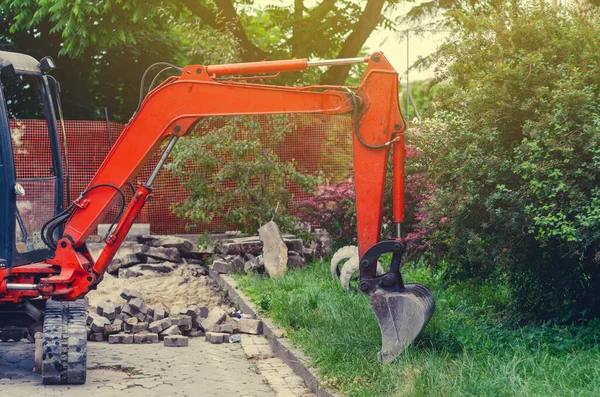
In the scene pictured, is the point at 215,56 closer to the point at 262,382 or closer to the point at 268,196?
the point at 268,196

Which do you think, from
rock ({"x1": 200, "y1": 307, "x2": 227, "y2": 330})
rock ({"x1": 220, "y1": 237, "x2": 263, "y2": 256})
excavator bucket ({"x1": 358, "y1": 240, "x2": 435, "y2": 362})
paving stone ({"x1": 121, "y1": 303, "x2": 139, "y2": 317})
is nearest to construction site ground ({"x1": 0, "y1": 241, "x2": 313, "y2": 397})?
rock ({"x1": 200, "y1": 307, "x2": 227, "y2": 330})

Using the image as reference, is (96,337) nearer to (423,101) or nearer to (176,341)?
(176,341)

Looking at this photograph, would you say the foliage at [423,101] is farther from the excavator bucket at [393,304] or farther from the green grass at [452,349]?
the excavator bucket at [393,304]

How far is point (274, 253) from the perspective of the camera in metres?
12.6

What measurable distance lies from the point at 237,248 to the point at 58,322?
662 centimetres

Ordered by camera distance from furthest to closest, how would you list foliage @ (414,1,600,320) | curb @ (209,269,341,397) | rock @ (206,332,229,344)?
rock @ (206,332,229,344) < curb @ (209,269,341,397) < foliage @ (414,1,600,320)

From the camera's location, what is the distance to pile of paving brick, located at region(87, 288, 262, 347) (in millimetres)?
9345

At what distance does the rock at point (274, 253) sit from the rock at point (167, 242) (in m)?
2.39

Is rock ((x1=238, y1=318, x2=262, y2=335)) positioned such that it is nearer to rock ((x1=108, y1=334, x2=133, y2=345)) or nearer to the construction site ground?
the construction site ground

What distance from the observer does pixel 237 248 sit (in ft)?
45.5

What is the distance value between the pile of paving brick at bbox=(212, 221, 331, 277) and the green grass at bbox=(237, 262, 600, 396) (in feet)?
8.55

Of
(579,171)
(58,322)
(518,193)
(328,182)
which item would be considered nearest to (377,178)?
(518,193)

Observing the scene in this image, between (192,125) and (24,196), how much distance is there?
66.1 inches

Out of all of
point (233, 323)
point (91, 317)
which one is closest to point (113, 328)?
point (91, 317)
